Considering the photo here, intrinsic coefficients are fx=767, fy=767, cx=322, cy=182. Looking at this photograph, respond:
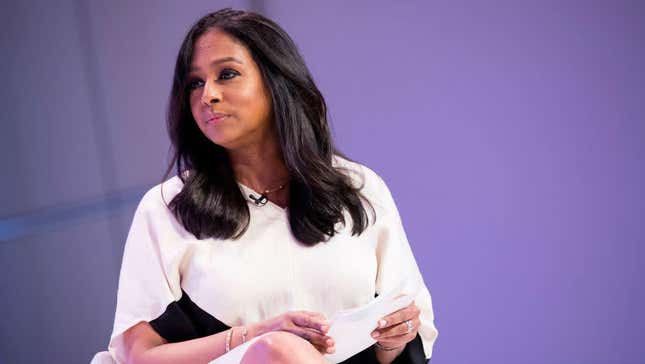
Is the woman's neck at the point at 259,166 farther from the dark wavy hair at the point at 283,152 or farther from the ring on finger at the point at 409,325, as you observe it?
the ring on finger at the point at 409,325

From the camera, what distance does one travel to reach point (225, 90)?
182cm

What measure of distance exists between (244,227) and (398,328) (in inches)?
17.4

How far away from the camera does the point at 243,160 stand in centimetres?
199

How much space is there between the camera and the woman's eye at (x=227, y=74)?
6.02ft

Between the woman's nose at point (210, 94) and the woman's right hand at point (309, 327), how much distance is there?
529mm

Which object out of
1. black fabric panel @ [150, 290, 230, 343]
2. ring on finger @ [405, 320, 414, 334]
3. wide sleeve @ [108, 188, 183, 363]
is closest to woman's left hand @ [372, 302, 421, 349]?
ring on finger @ [405, 320, 414, 334]

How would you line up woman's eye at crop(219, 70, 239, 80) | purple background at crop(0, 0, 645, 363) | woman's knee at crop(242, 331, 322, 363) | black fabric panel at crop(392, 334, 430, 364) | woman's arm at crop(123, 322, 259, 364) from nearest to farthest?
1. woman's knee at crop(242, 331, 322, 363)
2. woman's arm at crop(123, 322, 259, 364)
3. woman's eye at crop(219, 70, 239, 80)
4. black fabric panel at crop(392, 334, 430, 364)
5. purple background at crop(0, 0, 645, 363)

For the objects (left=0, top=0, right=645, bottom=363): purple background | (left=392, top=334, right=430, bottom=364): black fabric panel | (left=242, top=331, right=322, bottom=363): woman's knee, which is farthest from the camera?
(left=0, top=0, right=645, bottom=363): purple background

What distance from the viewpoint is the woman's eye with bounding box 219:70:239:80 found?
1.83m

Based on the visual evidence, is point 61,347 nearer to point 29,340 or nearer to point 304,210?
point 29,340

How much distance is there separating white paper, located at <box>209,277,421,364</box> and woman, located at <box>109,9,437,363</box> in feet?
0.16

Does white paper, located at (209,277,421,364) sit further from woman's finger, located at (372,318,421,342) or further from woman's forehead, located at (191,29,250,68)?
woman's forehead, located at (191,29,250,68)

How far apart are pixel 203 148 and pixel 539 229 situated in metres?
1.53

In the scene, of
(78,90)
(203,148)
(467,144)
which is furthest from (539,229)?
(78,90)
